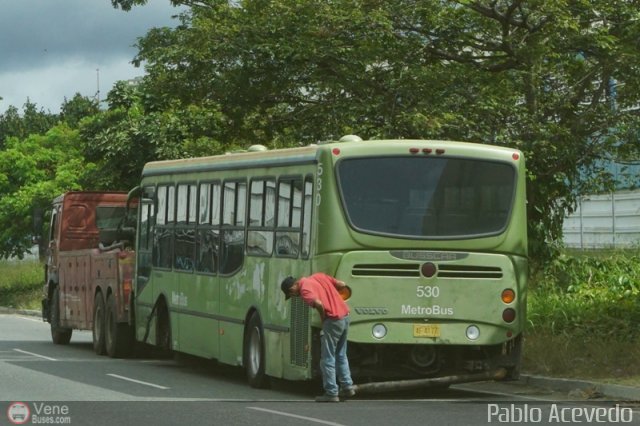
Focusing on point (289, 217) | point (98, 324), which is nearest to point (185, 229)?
point (289, 217)

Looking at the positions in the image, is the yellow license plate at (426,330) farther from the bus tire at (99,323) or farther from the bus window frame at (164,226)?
the bus tire at (99,323)

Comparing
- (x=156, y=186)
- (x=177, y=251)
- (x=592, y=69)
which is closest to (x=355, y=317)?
(x=177, y=251)

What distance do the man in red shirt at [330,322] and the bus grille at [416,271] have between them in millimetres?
573

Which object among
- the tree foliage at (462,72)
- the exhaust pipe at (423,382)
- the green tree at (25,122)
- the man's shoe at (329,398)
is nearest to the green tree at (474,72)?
the tree foliage at (462,72)

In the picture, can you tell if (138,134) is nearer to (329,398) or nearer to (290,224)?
(290,224)

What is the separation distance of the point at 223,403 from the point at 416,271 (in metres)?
2.70

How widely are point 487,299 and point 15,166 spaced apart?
48.5m

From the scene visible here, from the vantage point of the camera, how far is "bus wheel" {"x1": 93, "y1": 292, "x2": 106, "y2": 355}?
26.2 meters

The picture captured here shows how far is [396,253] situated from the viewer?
17359 mm

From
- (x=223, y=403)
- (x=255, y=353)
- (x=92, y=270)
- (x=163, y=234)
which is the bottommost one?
(x=223, y=403)

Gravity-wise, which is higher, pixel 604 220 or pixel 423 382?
pixel 604 220

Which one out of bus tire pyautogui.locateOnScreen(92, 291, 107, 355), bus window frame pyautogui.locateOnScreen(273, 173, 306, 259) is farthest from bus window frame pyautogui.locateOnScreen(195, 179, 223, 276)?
bus tire pyautogui.locateOnScreen(92, 291, 107, 355)

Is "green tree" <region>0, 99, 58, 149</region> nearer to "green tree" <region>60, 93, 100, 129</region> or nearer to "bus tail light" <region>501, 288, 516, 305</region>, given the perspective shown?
"green tree" <region>60, 93, 100, 129</region>

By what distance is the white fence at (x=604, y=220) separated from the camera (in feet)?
→ 146
